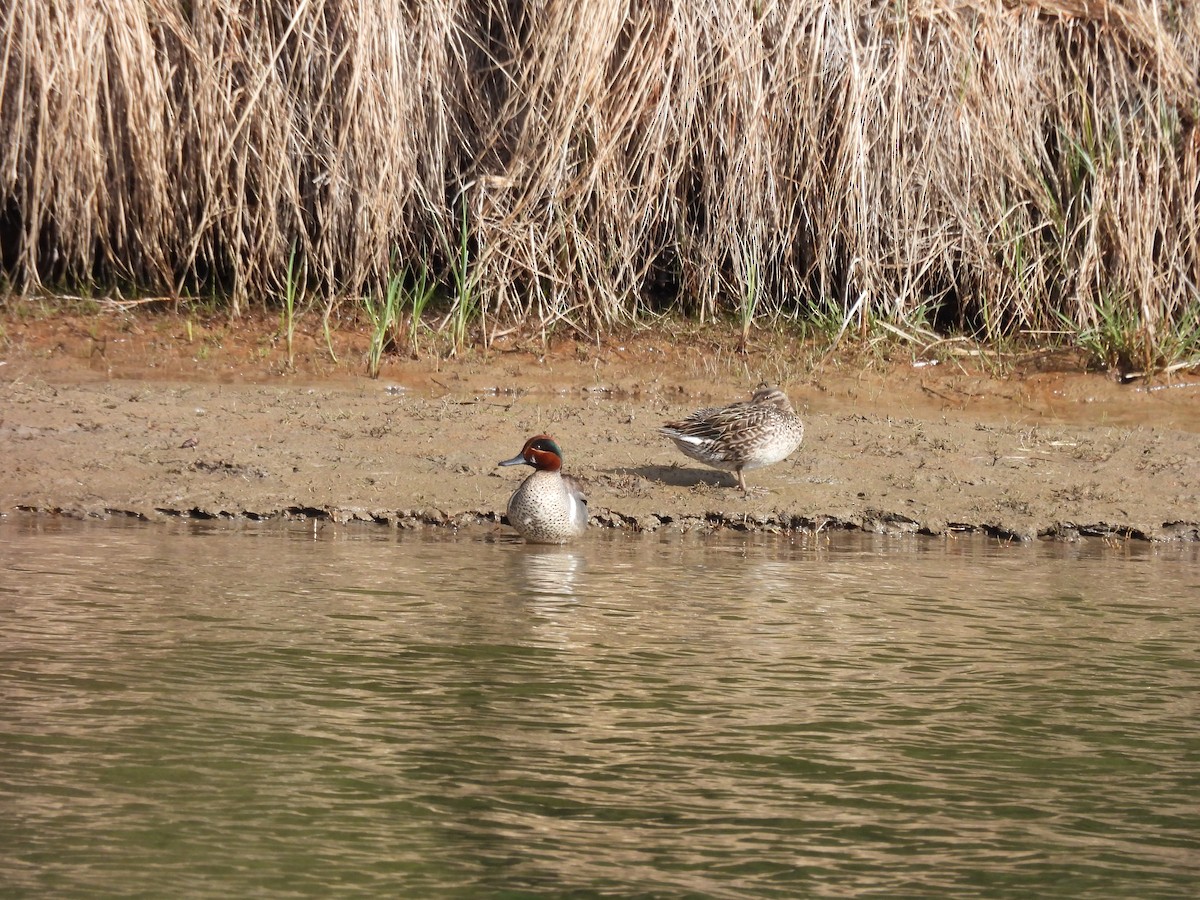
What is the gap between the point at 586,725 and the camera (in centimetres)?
467

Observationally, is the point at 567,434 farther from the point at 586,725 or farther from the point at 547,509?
the point at 586,725

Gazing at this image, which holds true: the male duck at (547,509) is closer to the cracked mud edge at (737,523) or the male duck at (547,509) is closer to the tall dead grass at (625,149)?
the cracked mud edge at (737,523)

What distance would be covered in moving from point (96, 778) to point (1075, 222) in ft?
29.3

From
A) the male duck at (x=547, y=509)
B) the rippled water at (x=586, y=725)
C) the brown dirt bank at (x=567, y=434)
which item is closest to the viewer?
the rippled water at (x=586, y=725)

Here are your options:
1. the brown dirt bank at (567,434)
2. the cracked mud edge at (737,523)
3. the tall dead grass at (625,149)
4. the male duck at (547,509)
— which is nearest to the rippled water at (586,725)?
the male duck at (547,509)

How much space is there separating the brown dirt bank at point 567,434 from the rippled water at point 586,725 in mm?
1145

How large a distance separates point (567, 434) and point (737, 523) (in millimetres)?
1491

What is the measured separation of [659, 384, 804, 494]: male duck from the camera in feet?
27.7

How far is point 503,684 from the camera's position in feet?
Answer: 16.7

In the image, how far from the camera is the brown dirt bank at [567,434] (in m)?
8.40

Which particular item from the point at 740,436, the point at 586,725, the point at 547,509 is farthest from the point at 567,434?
the point at 586,725

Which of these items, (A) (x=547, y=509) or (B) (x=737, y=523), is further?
(B) (x=737, y=523)

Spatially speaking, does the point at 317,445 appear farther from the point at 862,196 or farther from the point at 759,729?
the point at 759,729

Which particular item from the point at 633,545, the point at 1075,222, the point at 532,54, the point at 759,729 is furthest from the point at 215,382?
the point at 759,729
